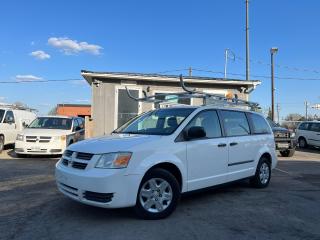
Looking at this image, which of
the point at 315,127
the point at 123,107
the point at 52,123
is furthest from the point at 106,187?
the point at 315,127

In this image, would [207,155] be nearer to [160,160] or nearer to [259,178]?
[160,160]

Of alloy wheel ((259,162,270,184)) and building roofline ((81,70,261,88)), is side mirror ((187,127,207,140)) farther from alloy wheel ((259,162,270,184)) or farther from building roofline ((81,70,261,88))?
building roofline ((81,70,261,88))

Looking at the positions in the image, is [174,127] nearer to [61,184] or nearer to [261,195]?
[61,184]

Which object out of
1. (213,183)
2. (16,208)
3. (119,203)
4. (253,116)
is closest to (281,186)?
(253,116)

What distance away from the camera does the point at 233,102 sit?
891 cm

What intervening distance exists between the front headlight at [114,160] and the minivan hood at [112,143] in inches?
2.9

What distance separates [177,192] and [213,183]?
1.13 m

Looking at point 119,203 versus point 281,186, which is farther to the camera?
point 281,186

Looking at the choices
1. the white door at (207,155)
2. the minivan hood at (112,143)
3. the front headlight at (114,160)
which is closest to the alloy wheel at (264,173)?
the white door at (207,155)

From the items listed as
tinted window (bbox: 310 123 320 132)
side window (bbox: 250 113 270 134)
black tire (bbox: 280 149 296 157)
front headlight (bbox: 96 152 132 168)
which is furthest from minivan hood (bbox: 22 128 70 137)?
tinted window (bbox: 310 123 320 132)

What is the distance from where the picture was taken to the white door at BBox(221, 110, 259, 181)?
24.5 ft

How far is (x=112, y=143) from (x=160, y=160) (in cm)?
77

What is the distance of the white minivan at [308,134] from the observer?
21.5 m

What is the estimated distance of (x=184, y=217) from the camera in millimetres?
6000
